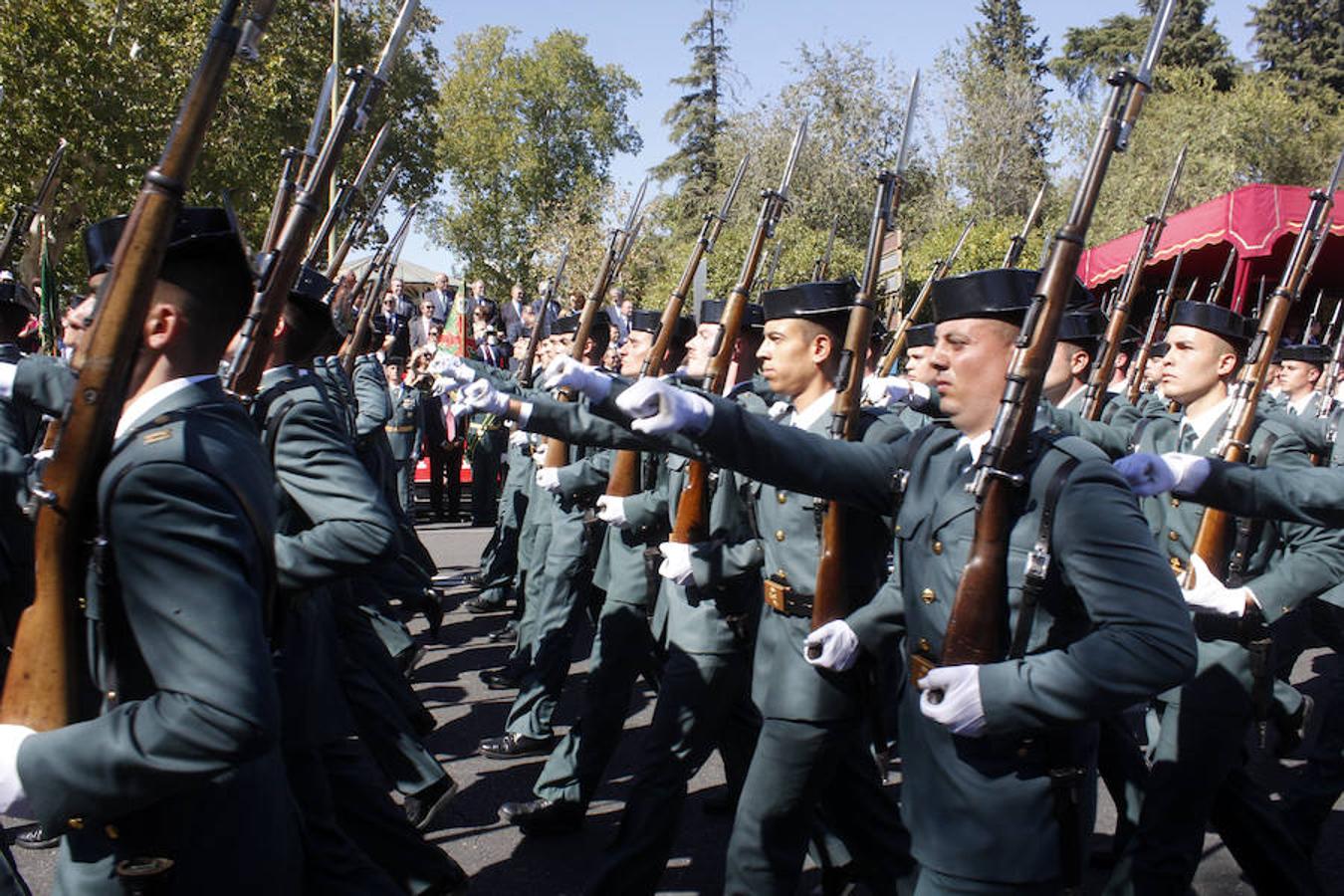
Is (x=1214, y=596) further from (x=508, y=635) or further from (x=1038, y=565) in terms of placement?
(x=508, y=635)

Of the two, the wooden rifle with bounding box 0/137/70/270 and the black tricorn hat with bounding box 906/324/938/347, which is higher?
the black tricorn hat with bounding box 906/324/938/347

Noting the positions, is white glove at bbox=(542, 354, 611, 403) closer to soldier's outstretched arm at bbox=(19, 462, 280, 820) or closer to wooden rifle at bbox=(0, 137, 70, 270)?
soldier's outstretched arm at bbox=(19, 462, 280, 820)

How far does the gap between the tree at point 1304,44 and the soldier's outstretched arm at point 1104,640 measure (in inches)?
1750

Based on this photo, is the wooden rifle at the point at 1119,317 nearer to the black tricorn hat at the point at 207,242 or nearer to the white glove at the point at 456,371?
the white glove at the point at 456,371

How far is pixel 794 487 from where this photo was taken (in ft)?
8.80

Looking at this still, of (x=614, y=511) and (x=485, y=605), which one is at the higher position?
(x=614, y=511)

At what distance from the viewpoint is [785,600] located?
367 cm

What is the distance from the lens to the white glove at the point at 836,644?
3293 millimetres

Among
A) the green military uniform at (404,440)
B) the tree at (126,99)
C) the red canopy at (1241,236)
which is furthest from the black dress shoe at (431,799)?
the tree at (126,99)

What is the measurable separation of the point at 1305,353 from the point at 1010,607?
7239mm

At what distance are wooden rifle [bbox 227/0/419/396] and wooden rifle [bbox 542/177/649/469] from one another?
2.30 m

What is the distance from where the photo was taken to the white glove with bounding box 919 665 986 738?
2270 millimetres

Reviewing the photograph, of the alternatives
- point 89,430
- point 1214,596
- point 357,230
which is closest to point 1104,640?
point 1214,596

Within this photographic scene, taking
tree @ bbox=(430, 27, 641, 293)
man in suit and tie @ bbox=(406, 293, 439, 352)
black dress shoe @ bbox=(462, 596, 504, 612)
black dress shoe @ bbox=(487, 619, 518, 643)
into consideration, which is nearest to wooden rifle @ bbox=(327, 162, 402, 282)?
black dress shoe @ bbox=(487, 619, 518, 643)
